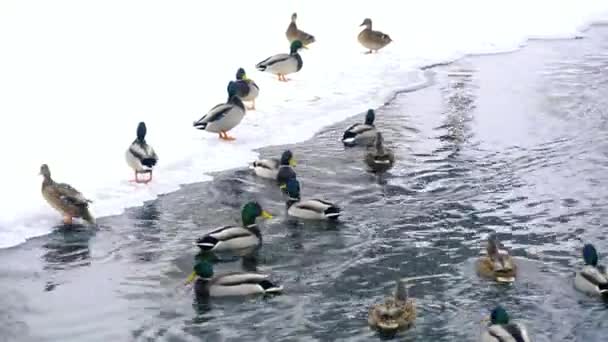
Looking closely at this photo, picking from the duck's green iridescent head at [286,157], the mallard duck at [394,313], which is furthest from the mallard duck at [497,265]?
the duck's green iridescent head at [286,157]

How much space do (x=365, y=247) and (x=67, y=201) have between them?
10.5 feet

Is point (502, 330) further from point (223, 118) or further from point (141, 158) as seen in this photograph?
point (223, 118)

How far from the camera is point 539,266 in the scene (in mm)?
9453

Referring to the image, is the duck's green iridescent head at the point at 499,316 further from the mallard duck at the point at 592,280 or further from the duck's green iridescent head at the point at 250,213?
the duck's green iridescent head at the point at 250,213

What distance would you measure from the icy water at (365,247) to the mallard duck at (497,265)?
0.11m

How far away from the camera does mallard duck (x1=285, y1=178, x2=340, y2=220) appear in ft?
35.4

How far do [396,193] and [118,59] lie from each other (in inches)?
372

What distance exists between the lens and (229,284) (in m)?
8.96

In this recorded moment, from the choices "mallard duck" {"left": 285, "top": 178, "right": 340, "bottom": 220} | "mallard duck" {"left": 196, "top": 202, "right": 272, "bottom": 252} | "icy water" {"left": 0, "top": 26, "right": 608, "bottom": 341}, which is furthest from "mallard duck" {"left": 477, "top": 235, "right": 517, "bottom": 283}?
"mallard duck" {"left": 196, "top": 202, "right": 272, "bottom": 252}

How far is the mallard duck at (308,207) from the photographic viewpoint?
35.4 ft

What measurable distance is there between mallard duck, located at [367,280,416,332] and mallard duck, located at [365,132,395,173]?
4.64 m

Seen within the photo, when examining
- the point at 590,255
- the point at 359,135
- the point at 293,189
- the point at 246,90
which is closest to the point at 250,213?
the point at 293,189

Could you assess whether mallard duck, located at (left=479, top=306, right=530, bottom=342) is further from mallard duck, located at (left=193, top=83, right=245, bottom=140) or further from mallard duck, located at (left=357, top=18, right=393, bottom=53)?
mallard duck, located at (left=357, top=18, right=393, bottom=53)

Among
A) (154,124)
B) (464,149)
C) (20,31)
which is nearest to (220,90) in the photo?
(154,124)
